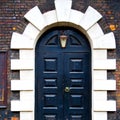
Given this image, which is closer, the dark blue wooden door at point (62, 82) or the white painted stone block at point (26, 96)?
the white painted stone block at point (26, 96)

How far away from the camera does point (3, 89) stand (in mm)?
11141

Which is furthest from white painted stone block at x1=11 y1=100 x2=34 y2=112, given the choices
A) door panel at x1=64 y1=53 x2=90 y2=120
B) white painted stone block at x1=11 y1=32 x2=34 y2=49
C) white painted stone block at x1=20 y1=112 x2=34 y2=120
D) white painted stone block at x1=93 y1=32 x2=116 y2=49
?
white painted stone block at x1=93 y1=32 x2=116 y2=49

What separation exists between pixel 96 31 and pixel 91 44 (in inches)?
13.4

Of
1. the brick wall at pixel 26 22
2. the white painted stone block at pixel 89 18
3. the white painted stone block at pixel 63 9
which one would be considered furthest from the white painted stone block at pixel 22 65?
the white painted stone block at pixel 89 18

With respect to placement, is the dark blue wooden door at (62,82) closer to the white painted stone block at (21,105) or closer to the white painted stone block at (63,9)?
the white painted stone block at (21,105)

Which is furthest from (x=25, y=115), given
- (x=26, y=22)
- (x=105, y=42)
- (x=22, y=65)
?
(x=105, y=42)

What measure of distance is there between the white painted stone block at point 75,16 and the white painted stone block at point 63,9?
3.7 inches

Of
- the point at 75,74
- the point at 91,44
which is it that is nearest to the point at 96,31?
the point at 91,44

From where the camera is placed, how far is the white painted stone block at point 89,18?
1112cm

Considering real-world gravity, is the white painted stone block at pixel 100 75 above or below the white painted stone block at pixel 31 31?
below

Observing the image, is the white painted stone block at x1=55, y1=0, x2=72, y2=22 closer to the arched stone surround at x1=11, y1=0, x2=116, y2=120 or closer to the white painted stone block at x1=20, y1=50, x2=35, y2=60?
the arched stone surround at x1=11, y1=0, x2=116, y2=120

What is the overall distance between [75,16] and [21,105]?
2.41 metres

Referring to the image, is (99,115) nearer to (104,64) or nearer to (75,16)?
(104,64)

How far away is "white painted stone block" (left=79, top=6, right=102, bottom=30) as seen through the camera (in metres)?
11.1
